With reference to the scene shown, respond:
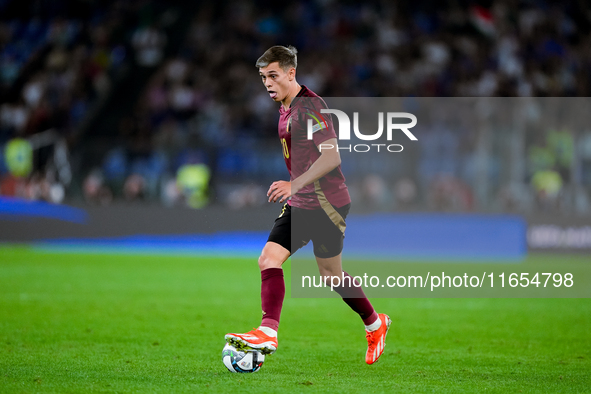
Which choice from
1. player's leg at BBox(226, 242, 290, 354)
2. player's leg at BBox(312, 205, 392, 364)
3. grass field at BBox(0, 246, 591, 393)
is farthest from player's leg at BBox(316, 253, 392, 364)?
player's leg at BBox(226, 242, 290, 354)

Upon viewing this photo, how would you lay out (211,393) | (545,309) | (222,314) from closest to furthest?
1. (211,393)
2. (222,314)
3. (545,309)

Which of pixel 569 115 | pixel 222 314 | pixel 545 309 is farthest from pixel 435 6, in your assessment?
pixel 222 314

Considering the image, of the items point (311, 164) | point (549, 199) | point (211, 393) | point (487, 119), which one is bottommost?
point (211, 393)

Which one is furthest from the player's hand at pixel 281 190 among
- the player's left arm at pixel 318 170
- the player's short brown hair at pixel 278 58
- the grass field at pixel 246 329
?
the grass field at pixel 246 329

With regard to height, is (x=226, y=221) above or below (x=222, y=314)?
above

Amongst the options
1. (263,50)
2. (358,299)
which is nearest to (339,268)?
(358,299)

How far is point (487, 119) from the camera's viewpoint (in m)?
14.3

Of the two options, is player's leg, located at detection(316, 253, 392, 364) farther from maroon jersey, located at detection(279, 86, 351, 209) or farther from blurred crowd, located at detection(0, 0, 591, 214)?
blurred crowd, located at detection(0, 0, 591, 214)

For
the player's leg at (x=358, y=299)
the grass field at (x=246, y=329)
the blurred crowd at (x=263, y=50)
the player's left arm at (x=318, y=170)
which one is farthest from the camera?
the blurred crowd at (x=263, y=50)

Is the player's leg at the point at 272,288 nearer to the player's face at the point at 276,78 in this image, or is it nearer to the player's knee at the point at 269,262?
the player's knee at the point at 269,262

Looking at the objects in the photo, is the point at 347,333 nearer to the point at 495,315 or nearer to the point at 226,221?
the point at 495,315

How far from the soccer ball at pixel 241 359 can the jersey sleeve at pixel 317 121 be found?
1.43 m

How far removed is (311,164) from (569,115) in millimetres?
10460

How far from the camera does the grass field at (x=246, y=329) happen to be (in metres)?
4.89
